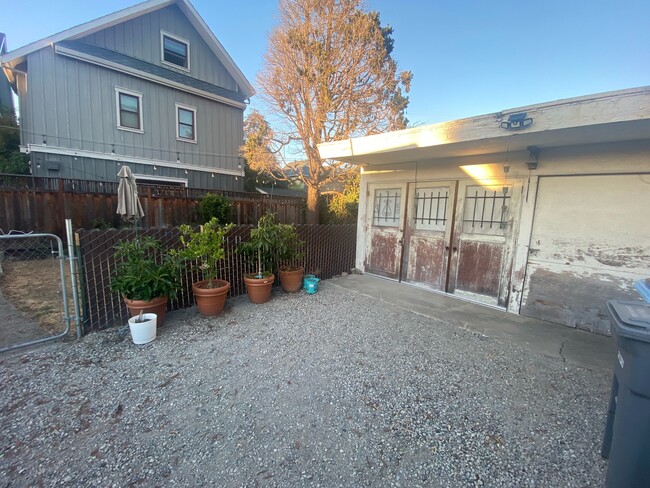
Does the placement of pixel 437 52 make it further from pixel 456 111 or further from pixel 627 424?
pixel 627 424

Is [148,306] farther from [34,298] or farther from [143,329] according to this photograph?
[34,298]

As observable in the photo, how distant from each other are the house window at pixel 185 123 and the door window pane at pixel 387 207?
881 cm

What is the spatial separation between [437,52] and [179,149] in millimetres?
9731

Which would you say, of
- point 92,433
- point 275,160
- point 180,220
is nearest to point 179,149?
point 180,220

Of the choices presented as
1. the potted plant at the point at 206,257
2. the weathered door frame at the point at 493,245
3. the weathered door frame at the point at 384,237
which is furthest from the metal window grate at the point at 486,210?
the potted plant at the point at 206,257

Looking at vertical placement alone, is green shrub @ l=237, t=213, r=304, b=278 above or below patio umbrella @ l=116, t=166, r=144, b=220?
below

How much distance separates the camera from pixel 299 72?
8258mm

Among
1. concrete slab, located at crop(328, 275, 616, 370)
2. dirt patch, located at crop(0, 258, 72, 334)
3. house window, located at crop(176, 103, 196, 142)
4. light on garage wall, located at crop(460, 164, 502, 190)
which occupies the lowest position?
dirt patch, located at crop(0, 258, 72, 334)

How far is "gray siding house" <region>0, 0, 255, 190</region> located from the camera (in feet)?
27.6

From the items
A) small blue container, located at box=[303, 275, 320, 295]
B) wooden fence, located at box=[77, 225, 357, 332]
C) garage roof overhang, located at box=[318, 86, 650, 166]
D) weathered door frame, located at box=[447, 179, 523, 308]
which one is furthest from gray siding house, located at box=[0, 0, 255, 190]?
weathered door frame, located at box=[447, 179, 523, 308]

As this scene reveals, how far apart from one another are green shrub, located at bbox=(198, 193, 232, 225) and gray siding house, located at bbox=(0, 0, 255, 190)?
2.96 meters

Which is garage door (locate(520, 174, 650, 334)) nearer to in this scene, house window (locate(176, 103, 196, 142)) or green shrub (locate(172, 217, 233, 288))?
green shrub (locate(172, 217, 233, 288))

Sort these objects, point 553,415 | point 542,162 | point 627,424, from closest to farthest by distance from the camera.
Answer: point 627,424 < point 553,415 < point 542,162

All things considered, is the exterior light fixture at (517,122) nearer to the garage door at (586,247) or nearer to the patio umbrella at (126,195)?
the garage door at (586,247)
